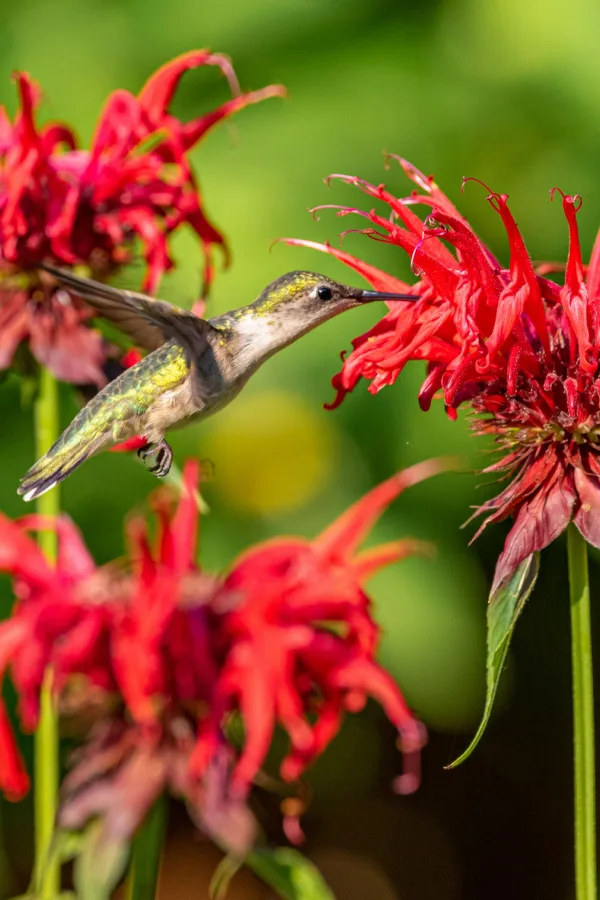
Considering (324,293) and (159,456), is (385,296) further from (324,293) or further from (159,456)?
(159,456)

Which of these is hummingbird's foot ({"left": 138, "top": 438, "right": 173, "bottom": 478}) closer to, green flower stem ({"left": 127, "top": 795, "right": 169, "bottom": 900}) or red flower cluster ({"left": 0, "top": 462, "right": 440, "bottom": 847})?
red flower cluster ({"left": 0, "top": 462, "right": 440, "bottom": 847})

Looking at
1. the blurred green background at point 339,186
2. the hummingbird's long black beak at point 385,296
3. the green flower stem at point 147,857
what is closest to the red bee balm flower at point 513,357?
the hummingbird's long black beak at point 385,296

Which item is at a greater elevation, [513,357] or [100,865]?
[513,357]

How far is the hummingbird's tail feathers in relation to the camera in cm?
106

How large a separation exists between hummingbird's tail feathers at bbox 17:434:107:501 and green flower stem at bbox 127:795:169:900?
0.27m

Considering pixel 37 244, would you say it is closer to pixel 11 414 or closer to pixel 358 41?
pixel 11 414

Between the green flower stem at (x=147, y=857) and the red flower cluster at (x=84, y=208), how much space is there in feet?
1.48

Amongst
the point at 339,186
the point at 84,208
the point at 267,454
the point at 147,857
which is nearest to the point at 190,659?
the point at 147,857

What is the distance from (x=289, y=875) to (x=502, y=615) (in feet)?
0.94

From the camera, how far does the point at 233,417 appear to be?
1.98 m

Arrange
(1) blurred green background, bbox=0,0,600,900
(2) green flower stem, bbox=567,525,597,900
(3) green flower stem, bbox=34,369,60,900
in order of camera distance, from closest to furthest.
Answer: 1. (2) green flower stem, bbox=567,525,597,900
2. (3) green flower stem, bbox=34,369,60,900
3. (1) blurred green background, bbox=0,0,600,900


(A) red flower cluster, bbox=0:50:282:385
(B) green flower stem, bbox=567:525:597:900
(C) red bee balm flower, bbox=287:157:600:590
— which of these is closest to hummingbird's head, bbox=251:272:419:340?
(C) red bee balm flower, bbox=287:157:600:590

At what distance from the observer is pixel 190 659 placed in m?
1.03

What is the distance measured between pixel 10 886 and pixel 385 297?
1619 millimetres
